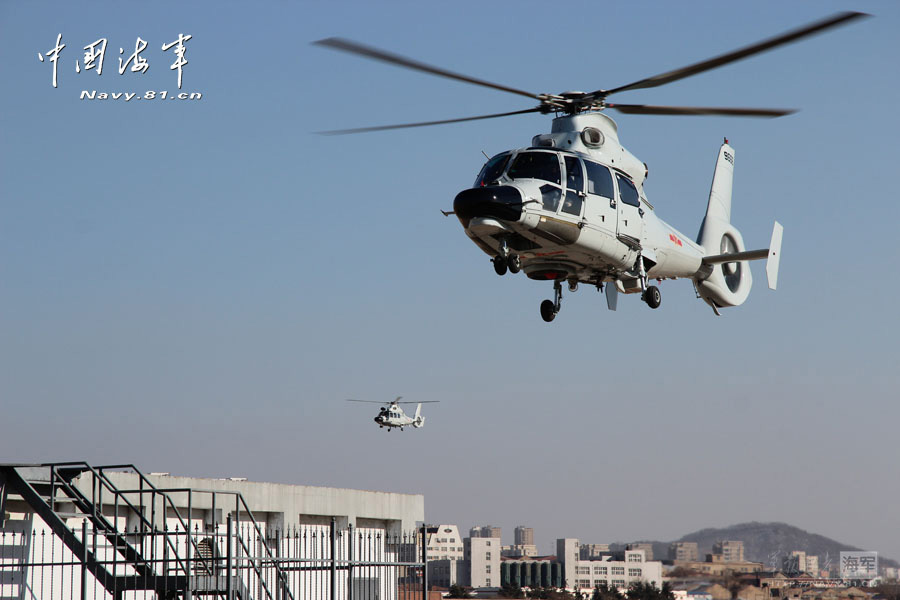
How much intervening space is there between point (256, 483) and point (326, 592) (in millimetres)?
6574

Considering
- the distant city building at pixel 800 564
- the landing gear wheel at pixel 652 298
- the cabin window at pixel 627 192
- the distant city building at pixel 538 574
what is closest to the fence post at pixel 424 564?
the cabin window at pixel 627 192

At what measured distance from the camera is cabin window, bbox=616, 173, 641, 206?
24636 millimetres

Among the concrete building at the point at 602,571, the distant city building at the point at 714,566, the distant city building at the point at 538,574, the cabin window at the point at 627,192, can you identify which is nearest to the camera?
the cabin window at the point at 627,192

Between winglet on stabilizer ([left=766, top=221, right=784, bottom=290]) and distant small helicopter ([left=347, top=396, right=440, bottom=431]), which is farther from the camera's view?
distant small helicopter ([left=347, top=396, right=440, bottom=431])

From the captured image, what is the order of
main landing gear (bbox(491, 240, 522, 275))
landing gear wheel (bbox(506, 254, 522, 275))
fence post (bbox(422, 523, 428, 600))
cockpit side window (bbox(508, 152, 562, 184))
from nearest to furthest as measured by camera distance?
fence post (bbox(422, 523, 428, 600)) → cockpit side window (bbox(508, 152, 562, 184)) → main landing gear (bbox(491, 240, 522, 275)) → landing gear wheel (bbox(506, 254, 522, 275))

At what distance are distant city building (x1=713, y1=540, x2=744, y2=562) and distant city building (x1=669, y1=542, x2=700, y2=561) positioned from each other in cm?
96

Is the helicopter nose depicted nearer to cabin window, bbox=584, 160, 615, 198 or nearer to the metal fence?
cabin window, bbox=584, 160, 615, 198

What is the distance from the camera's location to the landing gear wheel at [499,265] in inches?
927

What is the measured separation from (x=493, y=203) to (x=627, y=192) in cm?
415

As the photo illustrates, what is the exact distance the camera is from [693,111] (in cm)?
2355

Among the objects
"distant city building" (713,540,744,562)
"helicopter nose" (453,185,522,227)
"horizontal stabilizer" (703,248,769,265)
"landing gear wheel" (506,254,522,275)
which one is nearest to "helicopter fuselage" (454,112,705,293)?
"helicopter nose" (453,185,522,227)

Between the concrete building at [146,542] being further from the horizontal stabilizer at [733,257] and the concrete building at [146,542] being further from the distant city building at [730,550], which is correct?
the distant city building at [730,550]

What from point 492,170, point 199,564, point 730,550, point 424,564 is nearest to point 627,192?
point 492,170

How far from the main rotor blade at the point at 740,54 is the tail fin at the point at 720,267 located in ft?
23.4
